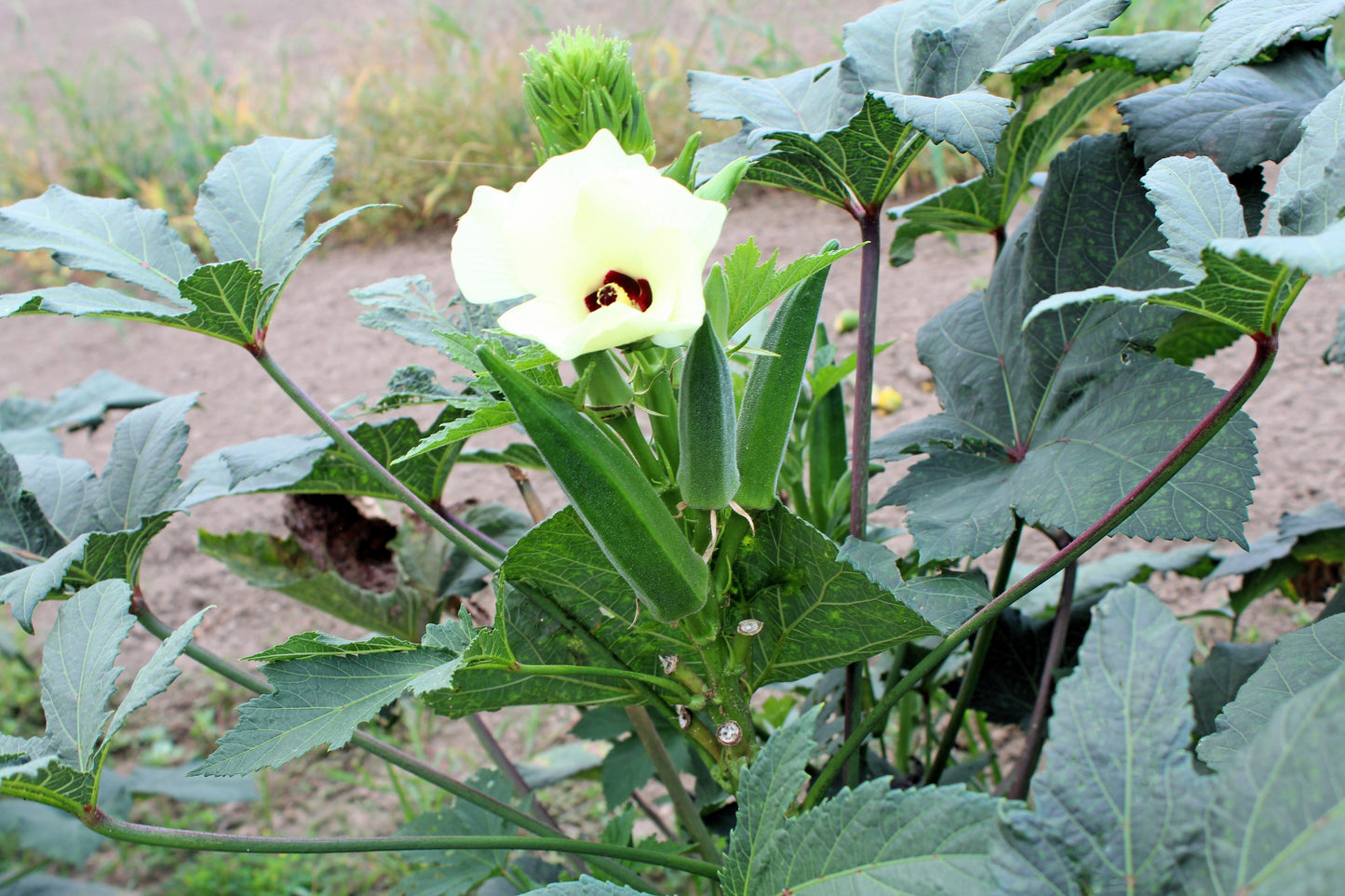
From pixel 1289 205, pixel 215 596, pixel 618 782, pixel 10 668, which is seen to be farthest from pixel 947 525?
pixel 10 668

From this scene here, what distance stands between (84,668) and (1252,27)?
106 centimetres

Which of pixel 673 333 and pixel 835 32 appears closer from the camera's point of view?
pixel 673 333

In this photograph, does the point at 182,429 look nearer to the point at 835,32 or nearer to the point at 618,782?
the point at 618,782

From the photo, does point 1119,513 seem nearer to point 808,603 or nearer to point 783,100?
point 808,603

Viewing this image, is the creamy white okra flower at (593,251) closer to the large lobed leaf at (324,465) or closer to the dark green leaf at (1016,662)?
the large lobed leaf at (324,465)

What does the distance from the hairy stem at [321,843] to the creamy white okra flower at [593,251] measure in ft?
1.41

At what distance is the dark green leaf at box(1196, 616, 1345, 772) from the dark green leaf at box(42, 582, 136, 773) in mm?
794

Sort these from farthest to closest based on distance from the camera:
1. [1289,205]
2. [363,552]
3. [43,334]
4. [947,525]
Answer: [43,334] < [363,552] < [947,525] < [1289,205]

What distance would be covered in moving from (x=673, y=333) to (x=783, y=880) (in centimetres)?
35

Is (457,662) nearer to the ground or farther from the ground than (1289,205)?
nearer to the ground

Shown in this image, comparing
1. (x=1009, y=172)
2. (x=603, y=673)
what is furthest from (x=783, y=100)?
(x=603, y=673)

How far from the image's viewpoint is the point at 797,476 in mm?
1052

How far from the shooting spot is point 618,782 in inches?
48.1

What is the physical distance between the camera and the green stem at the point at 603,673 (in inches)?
26.5
